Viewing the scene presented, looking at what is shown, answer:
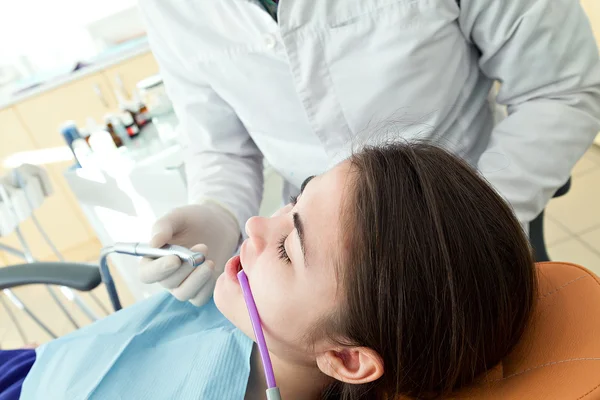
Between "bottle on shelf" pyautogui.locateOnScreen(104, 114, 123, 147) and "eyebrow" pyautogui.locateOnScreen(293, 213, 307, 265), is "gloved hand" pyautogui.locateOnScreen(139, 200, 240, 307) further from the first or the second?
"bottle on shelf" pyautogui.locateOnScreen(104, 114, 123, 147)

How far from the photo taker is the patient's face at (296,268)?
2.13ft

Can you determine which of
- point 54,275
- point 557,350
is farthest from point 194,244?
point 557,350

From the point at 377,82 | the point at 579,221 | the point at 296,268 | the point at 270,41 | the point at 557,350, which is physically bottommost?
the point at 579,221

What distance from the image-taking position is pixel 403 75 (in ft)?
2.75

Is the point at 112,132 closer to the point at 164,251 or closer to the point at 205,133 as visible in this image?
the point at 205,133

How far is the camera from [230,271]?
A: 78cm

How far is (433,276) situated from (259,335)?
26cm

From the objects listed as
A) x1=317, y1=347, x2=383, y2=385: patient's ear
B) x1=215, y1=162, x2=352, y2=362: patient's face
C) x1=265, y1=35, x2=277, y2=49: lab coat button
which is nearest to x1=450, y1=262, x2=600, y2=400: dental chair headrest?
x1=317, y1=347, x2=383, y2=385: patient's ear

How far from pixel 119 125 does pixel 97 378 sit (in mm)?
1230

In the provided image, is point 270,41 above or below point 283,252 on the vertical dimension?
above

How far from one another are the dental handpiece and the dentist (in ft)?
0.05

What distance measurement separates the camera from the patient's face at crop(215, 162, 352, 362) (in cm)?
65

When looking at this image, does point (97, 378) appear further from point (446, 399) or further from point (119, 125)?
point (119, 125)

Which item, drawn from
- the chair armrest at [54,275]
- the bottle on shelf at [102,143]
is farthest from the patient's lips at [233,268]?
the bottle on shelf at [102,143]
